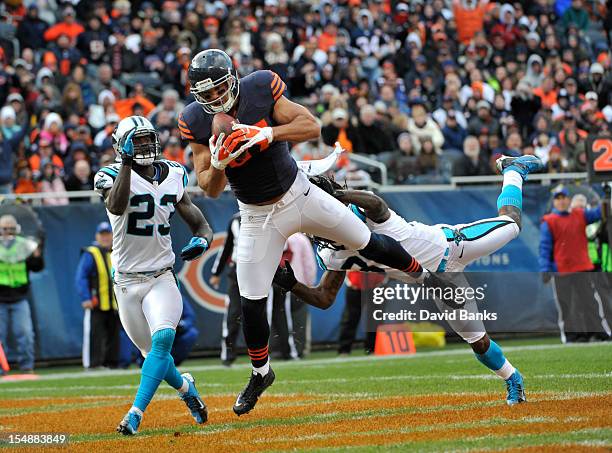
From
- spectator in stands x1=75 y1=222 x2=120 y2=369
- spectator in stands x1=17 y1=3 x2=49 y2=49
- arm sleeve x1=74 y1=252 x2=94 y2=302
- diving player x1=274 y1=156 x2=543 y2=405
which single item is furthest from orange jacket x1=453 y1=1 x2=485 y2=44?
diving player x1=274 y1=156 x2=543 y2=405

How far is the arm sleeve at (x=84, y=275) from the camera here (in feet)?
38.9

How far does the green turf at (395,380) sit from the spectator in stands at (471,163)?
236 cm

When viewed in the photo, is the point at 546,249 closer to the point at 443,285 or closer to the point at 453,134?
the point at 453,134

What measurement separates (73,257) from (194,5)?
19.2 ft

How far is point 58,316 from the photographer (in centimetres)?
1241

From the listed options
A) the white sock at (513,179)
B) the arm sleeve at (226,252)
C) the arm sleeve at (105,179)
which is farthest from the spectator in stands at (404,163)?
the arm sleeve at (105,179)

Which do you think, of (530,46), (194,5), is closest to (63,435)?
(194,5)

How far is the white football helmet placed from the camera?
21.6 feet

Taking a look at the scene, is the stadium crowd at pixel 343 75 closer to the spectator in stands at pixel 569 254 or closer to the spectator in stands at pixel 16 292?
the spectator in stands at pixel 16 292

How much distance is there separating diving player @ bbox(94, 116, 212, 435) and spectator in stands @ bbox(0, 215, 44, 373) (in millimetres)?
5261

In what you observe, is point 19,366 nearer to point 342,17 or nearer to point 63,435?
point 63,435

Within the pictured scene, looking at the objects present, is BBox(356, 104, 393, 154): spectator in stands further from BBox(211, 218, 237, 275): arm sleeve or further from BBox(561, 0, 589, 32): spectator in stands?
BBox(561, 0, 589, 32): spectator in stands

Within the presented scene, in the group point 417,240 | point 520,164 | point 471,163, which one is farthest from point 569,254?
point 417,240

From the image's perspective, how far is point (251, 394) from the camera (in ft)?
21.5
